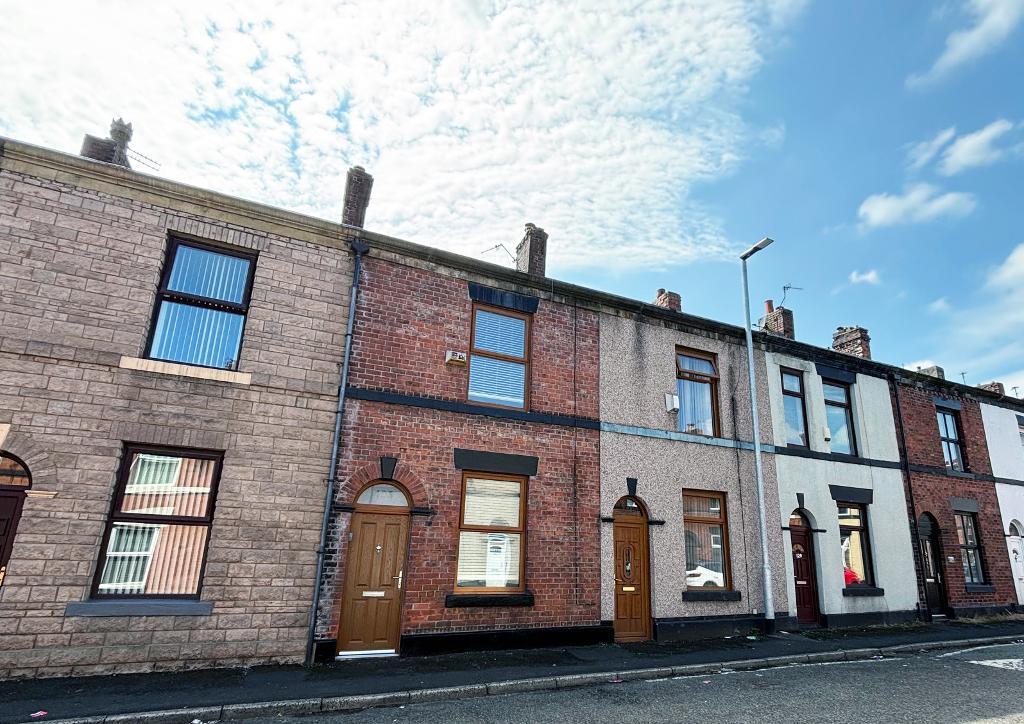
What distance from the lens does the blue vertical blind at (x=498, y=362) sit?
1020 cm

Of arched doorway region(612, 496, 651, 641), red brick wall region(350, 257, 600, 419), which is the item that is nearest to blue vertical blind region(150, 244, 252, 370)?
red brick wall region(350, 257, 600, 419)

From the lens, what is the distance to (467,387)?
9.95 metres

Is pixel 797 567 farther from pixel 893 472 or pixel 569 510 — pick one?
pixel 569 510

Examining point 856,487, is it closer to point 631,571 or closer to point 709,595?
point 709,595

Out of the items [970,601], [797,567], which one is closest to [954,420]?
[970,601]

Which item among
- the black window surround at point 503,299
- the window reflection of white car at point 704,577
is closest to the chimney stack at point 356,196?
the black window surround at point 503,299

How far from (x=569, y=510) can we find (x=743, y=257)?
710 cm

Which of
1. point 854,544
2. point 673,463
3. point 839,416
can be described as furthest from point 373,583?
point 839,416

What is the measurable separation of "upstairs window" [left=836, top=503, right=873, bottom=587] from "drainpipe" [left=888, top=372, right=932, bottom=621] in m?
1.49

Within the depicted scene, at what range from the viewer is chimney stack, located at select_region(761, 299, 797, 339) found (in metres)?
14.7

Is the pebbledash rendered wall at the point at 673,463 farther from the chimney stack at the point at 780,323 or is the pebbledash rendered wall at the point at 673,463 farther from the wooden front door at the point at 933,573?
the wooden front door at the point at 933,573

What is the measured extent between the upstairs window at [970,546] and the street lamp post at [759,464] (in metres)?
7.42

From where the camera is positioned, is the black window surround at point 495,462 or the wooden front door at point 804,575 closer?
the black window surround at point 495,462

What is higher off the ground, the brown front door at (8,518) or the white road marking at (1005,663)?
the brown front door at (8,518)
